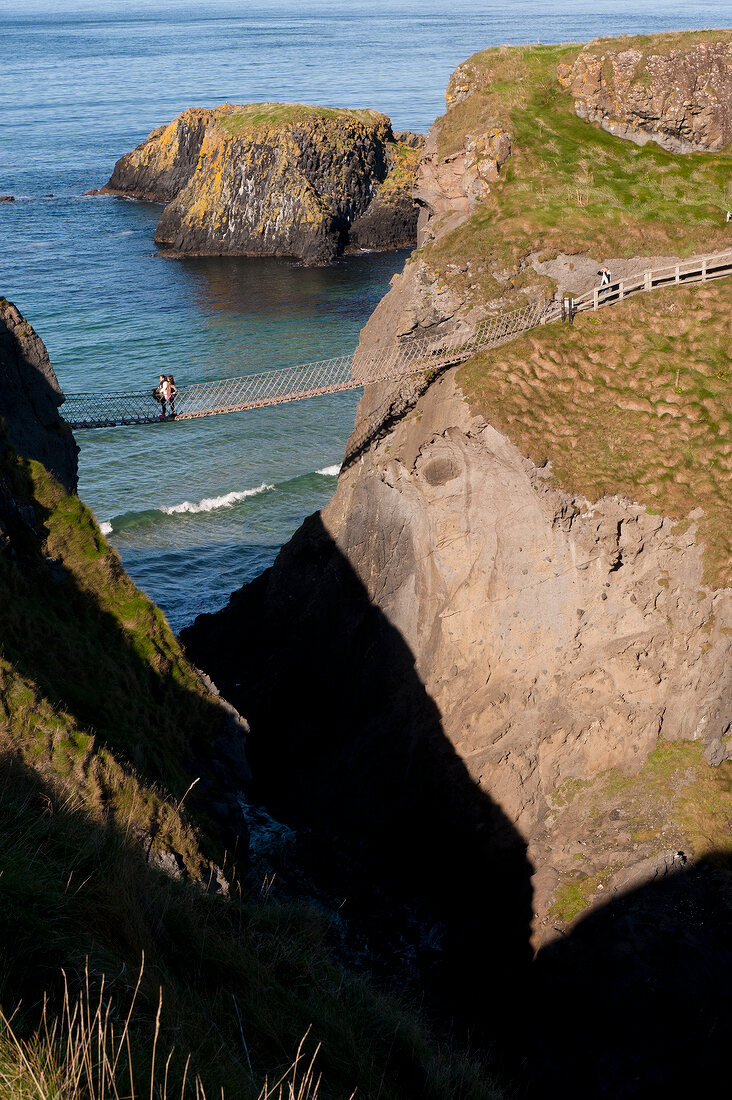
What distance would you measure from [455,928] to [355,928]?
2248 millimetres

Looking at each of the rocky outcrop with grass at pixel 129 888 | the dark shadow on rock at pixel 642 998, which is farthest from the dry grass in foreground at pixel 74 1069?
the dark shadow on rock at pixel 642 998

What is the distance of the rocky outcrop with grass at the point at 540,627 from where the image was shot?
19562mm

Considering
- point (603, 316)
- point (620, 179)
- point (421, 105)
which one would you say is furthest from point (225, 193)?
point (603, 316)

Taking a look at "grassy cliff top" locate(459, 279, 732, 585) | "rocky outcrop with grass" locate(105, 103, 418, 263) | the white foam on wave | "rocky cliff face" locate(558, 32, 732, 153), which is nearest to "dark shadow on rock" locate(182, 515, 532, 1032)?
"grassy cliff top" locate(459, 279, 732, 585)

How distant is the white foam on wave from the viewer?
1570 inches

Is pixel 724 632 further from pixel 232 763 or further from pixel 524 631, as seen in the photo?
pixel 232 763

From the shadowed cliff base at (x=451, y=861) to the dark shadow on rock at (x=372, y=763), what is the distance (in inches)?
1.5

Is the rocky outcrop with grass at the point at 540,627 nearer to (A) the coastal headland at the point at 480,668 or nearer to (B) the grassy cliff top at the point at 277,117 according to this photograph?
(A) the coastal headland at the point at 480,668

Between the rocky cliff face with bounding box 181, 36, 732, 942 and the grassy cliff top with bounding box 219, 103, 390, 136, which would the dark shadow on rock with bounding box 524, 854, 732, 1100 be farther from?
the grassy cliff top with bounding box 219, 103, 390, 136

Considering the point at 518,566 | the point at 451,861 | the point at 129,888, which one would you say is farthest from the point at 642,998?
the point at 129,888

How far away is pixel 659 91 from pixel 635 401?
11.8 m

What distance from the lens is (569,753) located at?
829 inches

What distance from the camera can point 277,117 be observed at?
2918 inches

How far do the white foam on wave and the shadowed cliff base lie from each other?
10.7m
